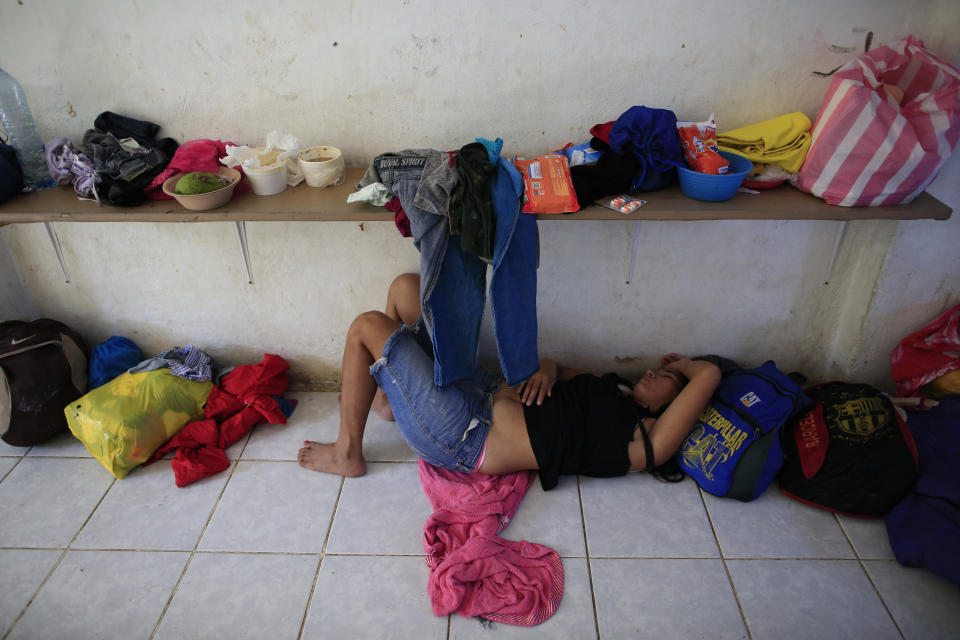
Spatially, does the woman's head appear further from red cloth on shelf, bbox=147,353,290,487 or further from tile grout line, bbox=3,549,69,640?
tile grout line, bbox=3,549,69,640

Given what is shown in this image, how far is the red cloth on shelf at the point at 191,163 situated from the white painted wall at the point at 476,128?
10 cm

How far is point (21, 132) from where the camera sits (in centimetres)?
215

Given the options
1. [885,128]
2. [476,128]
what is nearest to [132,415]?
[476,128]

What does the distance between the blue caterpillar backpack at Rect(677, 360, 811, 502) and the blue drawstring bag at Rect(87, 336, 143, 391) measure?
2252mm

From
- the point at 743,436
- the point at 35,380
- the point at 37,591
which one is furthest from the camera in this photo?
the point at 35,380

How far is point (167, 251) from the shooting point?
243cm

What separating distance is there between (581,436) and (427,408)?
0.54 metres

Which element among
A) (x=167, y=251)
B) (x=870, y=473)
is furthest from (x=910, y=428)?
(x=167, y=251)

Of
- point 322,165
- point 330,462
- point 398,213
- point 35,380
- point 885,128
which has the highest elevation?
point 885,128

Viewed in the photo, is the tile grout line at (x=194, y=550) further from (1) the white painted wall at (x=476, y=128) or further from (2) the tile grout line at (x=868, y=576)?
(2) the tile grout line at (x=868, y=576)

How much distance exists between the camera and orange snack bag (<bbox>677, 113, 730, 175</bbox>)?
189 centimetres

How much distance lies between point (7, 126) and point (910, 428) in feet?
10.8

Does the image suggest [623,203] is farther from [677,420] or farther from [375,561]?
[375,561]

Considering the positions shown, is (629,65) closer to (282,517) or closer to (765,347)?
(765,347)
